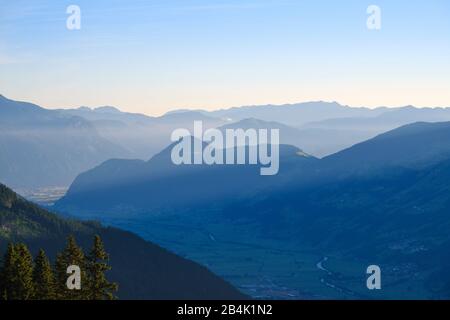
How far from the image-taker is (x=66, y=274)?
3524 inches

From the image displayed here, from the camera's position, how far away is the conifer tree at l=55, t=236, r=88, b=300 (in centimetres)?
8869

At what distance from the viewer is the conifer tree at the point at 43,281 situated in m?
86.8

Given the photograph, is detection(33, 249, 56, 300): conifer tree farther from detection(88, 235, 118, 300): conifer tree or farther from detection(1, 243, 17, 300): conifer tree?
detection(88, 235, 118, 300): conifer tree

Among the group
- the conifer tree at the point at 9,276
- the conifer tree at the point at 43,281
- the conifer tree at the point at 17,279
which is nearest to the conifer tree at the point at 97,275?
the conifer tree at the point at 43,281

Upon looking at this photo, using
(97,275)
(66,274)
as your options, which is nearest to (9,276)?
(66,274)

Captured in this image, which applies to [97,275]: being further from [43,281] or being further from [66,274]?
[43,281]

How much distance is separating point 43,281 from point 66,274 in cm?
282

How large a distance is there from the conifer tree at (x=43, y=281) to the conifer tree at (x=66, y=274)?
0.92 m

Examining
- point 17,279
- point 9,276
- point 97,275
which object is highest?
point 97,275

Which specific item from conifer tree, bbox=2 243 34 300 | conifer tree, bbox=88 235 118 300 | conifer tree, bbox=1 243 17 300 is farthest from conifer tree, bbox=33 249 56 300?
conifer tree, bbox=88 235 118 300

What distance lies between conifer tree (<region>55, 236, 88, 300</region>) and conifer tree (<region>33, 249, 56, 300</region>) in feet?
3.01
